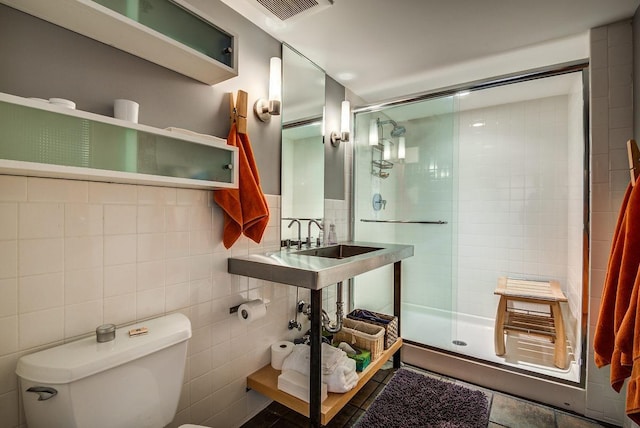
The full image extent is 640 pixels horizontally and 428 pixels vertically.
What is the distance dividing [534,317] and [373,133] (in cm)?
196

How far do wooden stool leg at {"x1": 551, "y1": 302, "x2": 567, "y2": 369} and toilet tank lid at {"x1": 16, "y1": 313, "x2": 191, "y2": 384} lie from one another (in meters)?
2.45

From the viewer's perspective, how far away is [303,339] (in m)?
1.90

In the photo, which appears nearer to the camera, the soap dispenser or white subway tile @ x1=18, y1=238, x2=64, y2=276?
white subway tile @ x1=18, y1=238, x2=64, y2=276

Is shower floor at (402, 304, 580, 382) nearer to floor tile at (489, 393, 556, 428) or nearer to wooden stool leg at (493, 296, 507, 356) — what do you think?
wooden stool leg at (493, 296, 507, 356)

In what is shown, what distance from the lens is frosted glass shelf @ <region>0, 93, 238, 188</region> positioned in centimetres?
75

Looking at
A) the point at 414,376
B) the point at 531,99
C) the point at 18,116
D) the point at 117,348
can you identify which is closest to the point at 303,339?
the point at 414,376

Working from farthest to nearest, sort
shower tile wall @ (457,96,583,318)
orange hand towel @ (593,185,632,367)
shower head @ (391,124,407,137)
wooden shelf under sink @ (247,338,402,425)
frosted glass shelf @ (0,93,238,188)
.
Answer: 1. shower tile wall @ (457,96,583,318)
2. shower head @ (391,124,407,137)
3. wooden shelf under sink @ (247,338,402,425)
4. orange hand towel @ (593,185,632,367)
5. frosted glass shelf @ (0,93,238,188)

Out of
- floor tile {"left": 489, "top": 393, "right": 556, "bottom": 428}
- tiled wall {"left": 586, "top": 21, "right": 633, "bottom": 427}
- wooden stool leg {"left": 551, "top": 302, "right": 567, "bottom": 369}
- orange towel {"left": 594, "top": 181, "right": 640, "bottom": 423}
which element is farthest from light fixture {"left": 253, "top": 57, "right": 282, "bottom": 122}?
wooden stool leg {"left": 551, "top": 302, "right": 567, "bottom": 369}

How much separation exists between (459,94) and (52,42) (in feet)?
7.32

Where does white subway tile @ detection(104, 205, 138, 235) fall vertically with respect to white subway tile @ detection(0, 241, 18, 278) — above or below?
above

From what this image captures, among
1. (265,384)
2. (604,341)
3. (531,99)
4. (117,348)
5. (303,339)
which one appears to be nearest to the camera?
(117,348)

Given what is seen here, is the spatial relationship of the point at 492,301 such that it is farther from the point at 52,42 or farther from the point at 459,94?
the point at 52,42

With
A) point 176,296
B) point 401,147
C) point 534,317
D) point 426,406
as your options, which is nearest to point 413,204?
point 401,147

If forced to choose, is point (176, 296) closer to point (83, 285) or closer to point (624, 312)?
point (83, 285)
